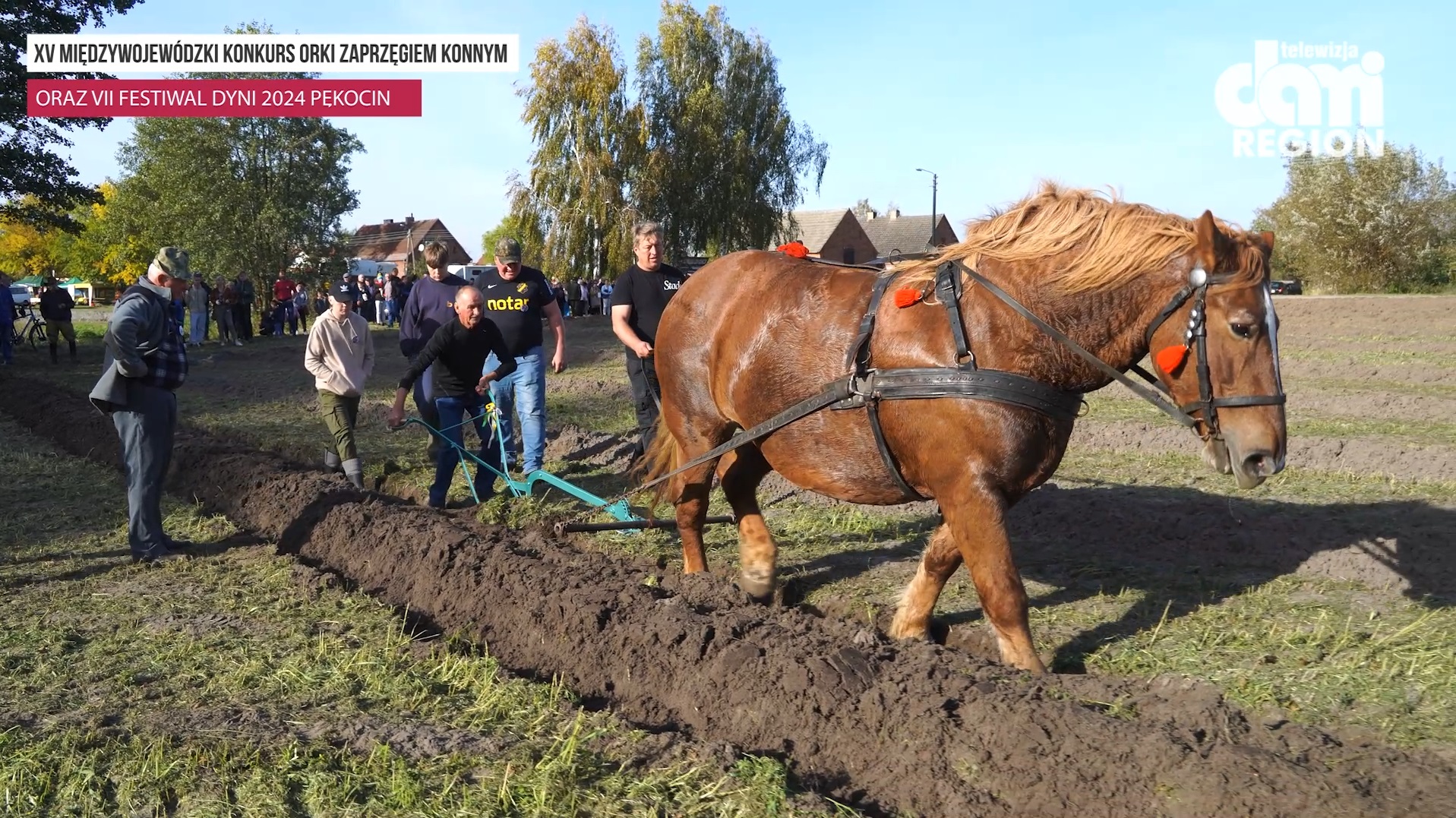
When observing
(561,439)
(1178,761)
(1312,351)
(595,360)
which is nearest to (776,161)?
(595,360)

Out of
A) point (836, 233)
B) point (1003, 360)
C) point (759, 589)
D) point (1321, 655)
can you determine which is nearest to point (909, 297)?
point (1003, 360)

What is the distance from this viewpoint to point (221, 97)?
3784 centimetres

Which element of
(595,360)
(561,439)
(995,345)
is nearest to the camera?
(995,345)

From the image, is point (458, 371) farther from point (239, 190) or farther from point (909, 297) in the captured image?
point (239, 190)

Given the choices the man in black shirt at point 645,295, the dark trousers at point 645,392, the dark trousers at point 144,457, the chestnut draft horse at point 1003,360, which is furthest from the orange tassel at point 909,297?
the dark trousers at point 144,457

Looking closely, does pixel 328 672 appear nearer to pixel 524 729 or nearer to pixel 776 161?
pixel 524 729

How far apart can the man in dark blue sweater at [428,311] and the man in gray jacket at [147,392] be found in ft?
8.14

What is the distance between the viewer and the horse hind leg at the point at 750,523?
5.68m

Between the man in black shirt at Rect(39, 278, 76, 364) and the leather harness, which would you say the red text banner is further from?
the leather harness

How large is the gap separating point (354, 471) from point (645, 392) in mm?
2501

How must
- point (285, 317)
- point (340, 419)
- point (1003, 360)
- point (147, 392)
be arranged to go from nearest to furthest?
point (1003, 360), point (147, 392), point (340, 419), point (285, 317)

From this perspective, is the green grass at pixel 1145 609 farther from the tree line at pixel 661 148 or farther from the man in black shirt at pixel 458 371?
the tree line at pixel 661 148

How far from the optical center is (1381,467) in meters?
8.62

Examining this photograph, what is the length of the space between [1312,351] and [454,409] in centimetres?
1587
